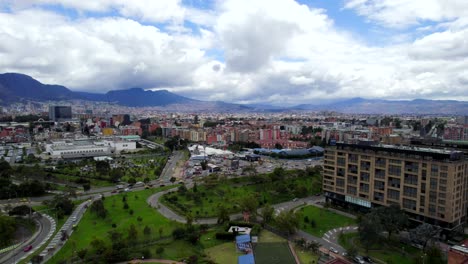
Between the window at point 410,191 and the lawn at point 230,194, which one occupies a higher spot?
the window at point 410,191

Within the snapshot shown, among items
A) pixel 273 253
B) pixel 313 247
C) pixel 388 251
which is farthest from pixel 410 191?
pixel 273 253

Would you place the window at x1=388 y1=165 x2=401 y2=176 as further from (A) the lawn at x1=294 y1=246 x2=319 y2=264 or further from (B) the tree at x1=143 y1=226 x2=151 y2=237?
(B) the tree at x1=143 y1=226 x2=151 y2=237

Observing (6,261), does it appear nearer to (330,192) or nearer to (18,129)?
(330,192)

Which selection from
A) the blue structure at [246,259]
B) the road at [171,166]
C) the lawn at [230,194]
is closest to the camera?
the blue structure at [246,259]

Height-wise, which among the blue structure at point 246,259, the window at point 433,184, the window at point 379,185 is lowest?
the blue structure at point 246,259

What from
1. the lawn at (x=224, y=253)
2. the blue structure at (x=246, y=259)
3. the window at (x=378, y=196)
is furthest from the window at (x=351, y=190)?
the blue structure at (x=246, y=259)

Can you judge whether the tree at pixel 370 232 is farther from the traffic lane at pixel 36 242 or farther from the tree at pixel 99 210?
the traffic lane at pixel 36 242

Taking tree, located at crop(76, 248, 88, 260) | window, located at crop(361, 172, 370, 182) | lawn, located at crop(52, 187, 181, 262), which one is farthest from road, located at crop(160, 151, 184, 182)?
window, located at crop(361, 172, 370, 182)
